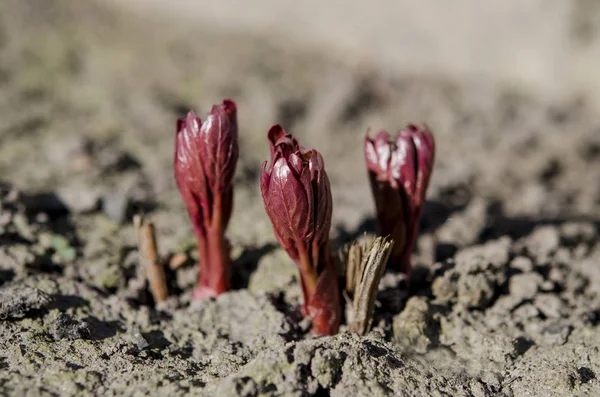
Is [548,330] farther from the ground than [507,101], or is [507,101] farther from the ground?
[507,101]

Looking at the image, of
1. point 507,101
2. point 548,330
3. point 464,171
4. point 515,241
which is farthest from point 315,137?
point 548,330

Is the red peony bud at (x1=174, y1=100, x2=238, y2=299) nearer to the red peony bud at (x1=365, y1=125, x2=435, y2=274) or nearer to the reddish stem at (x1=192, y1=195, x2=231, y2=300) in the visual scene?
the reddish stem at (x1=192, y1=195, x2=231, y2=300)

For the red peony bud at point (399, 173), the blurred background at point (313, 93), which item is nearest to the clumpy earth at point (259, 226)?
the blurred background at point (313, 93)

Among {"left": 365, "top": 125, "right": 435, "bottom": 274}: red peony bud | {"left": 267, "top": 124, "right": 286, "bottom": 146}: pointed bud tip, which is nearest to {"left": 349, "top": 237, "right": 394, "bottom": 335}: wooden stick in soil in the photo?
{"left": 365, "top": 125, "right": 435, "bottom": 274}: red peony bud

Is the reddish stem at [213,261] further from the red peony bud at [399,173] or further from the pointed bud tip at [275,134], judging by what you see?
the red peony bud at [399,173]

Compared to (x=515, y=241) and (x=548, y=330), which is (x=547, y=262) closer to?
(x=515, y=241)

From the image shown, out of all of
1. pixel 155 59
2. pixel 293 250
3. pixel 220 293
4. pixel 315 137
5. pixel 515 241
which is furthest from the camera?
pixel 155 59
